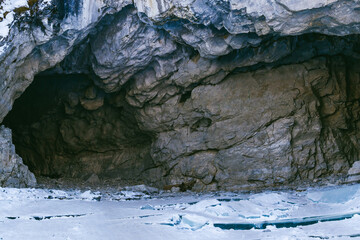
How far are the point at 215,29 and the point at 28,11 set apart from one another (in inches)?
175

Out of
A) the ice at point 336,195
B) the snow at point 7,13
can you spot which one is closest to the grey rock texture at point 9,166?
the snow at point 7,13

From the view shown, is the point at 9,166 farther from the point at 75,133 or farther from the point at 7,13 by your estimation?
the point at 75,133

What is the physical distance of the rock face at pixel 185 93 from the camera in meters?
10.6

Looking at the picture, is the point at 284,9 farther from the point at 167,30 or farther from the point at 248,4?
the point at 167,30

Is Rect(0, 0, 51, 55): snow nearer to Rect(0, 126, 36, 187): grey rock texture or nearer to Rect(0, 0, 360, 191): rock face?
Rect(0, 0, 360, 191): rock face

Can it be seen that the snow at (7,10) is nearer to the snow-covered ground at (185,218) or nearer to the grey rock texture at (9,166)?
the grey rock texture at (9,166)

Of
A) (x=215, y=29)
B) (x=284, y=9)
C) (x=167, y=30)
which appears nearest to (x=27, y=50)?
(x=167, y=30)

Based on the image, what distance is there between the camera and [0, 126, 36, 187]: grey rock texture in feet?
35.4

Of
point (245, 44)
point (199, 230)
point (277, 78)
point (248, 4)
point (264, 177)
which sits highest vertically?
point (248, 4)

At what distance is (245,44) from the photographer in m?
11.2

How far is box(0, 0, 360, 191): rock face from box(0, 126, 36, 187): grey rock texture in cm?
61

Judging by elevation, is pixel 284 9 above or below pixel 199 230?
above

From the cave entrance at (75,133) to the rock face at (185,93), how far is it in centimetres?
4

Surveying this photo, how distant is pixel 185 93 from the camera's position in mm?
13961
